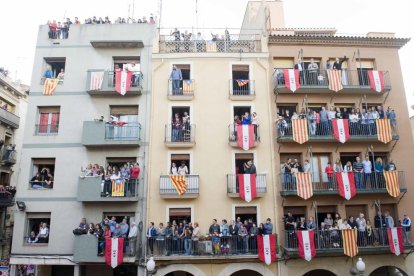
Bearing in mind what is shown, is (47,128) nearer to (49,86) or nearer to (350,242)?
(49,86)

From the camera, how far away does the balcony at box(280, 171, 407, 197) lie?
2033 centimetres

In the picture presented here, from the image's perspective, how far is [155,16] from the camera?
24172 mm

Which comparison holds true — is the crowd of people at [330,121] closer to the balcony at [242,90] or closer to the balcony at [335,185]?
the balcony at [242,90]

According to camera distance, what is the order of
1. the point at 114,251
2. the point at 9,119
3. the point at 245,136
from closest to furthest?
1. the point at 114,251
2. the point at 245,136
3. the point at 9,119

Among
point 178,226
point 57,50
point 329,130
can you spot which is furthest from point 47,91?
point 329,130

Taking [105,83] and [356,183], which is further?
[105,83]

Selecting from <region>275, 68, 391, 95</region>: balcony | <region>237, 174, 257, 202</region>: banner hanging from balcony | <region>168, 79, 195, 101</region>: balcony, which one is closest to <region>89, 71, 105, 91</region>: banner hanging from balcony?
Answer: <region>168, 79, 195, 101</region>: balcony

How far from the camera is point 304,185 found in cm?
2020

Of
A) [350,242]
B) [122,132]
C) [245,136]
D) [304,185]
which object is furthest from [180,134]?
[350,242]

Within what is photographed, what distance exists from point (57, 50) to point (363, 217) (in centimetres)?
2059

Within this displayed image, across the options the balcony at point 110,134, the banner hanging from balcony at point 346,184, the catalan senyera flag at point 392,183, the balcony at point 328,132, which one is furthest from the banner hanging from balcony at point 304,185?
the balcony at point 110,134

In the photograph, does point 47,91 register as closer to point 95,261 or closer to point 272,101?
point 95,261

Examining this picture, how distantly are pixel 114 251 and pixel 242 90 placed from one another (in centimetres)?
1154

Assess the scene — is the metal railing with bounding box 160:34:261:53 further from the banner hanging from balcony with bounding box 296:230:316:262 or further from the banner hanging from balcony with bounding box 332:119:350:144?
the banner hanging from balcony with bounding box 296:230:316:262
